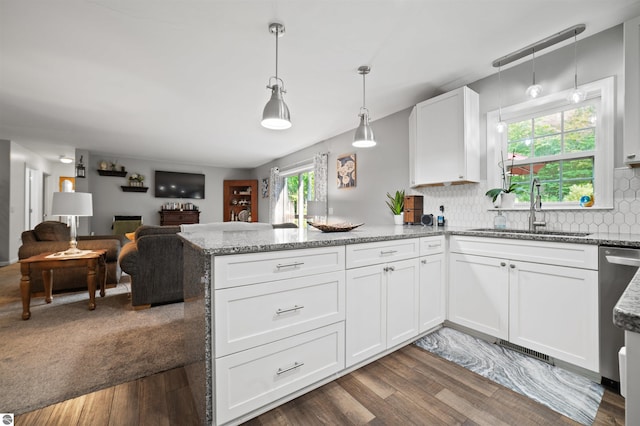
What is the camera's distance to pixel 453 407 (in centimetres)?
151

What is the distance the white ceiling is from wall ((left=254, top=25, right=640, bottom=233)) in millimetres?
159

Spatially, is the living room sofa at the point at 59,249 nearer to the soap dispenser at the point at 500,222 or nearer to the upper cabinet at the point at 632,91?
the soap dispenser at the point at 500,222

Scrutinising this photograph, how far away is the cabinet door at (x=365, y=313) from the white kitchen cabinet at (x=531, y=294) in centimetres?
87

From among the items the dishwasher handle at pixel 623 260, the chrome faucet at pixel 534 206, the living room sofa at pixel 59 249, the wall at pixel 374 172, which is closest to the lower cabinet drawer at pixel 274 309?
the dishwasher handle at pixel 623 260

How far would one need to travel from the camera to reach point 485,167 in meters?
2.77

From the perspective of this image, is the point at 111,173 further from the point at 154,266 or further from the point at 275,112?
the point at 275,112

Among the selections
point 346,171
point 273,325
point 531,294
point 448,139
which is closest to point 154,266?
point 273,325

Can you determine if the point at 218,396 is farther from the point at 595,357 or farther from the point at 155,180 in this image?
the point at 155,180

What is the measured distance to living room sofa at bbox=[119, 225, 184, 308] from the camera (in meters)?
2.95

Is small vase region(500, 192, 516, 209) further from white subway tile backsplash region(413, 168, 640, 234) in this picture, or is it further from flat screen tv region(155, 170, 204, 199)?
flat screen tv region(155, 170, 204, 199)

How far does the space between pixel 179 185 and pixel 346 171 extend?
5.22 m

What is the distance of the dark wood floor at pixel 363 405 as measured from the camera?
4.64 feet

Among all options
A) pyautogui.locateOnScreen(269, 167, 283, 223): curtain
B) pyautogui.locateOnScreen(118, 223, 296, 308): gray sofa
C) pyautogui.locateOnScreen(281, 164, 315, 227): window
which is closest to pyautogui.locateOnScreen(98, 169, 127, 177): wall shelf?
pyautogui.locateOnScreen(269, 167, 283, 223): curtain

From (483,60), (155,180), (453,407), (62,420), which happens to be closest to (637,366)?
(453,407)
